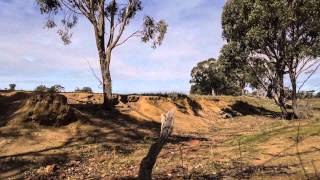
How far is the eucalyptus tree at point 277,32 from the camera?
92.1ft

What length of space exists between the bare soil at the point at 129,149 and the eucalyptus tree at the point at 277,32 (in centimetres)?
801

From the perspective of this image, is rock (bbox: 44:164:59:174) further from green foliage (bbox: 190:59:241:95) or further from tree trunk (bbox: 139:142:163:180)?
green foliage (bbox: 190:59:241:95)

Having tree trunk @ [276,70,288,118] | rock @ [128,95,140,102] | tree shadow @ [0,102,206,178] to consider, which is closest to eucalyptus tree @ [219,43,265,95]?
tree trunk @ [276,70,288,118]

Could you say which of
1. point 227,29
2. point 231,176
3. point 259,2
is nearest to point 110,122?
point 231,176

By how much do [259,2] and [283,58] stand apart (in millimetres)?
3995

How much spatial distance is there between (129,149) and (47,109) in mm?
3414

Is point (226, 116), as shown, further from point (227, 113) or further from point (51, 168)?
point (51, 168)

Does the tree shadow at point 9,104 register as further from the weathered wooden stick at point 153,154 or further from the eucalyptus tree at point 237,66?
the eucalyptus tree at point 237,66

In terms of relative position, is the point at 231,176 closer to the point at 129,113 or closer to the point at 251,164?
the point at 251,164

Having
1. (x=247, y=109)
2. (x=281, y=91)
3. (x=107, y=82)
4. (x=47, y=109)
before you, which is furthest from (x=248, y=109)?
(x=47, y=109)

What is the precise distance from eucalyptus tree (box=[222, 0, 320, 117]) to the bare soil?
26.3 ft

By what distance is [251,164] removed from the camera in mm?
12836

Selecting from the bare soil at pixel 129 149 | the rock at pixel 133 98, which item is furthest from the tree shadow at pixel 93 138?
the rock at pixel 133 98

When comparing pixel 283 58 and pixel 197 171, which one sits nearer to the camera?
pixel 197 171
